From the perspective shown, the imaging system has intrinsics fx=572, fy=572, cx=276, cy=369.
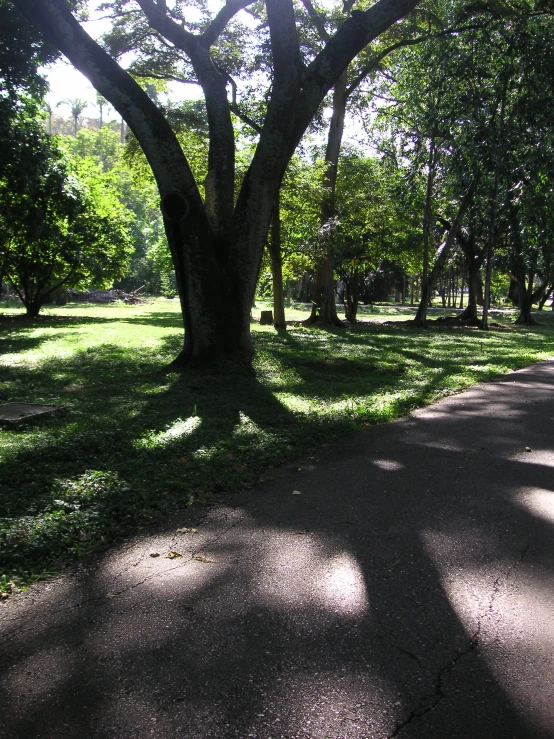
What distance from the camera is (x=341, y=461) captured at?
16.5 ft

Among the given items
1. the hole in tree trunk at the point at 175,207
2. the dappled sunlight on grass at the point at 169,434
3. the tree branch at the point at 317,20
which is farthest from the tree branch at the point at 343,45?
the tree branch at the point at 317,20

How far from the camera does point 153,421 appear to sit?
603 cm

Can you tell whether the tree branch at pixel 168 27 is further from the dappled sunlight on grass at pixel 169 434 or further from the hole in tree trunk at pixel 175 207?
the dappled sunlight on grass at pixel 169 434

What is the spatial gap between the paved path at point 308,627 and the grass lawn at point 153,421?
0.41 m

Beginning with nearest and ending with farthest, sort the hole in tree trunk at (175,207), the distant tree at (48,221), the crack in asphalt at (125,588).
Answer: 1. the crack in asphalt at (125,588)
2. the hole in tree trunk at (175,207)
3. the distant tree at (48,221)

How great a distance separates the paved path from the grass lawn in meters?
0.41

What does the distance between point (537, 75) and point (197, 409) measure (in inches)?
418


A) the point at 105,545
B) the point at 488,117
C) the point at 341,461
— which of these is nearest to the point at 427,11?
the point at 488,117

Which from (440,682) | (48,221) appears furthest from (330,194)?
(440,682)

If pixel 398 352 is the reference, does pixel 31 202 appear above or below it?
above

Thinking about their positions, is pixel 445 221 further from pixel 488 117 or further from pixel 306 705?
pixel 306 705

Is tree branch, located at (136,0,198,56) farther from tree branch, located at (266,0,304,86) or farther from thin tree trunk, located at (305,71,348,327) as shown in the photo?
thin tree trunk, located at (305,71,348,327)

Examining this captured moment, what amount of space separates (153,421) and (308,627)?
383 cm

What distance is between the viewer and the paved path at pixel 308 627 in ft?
6.63
